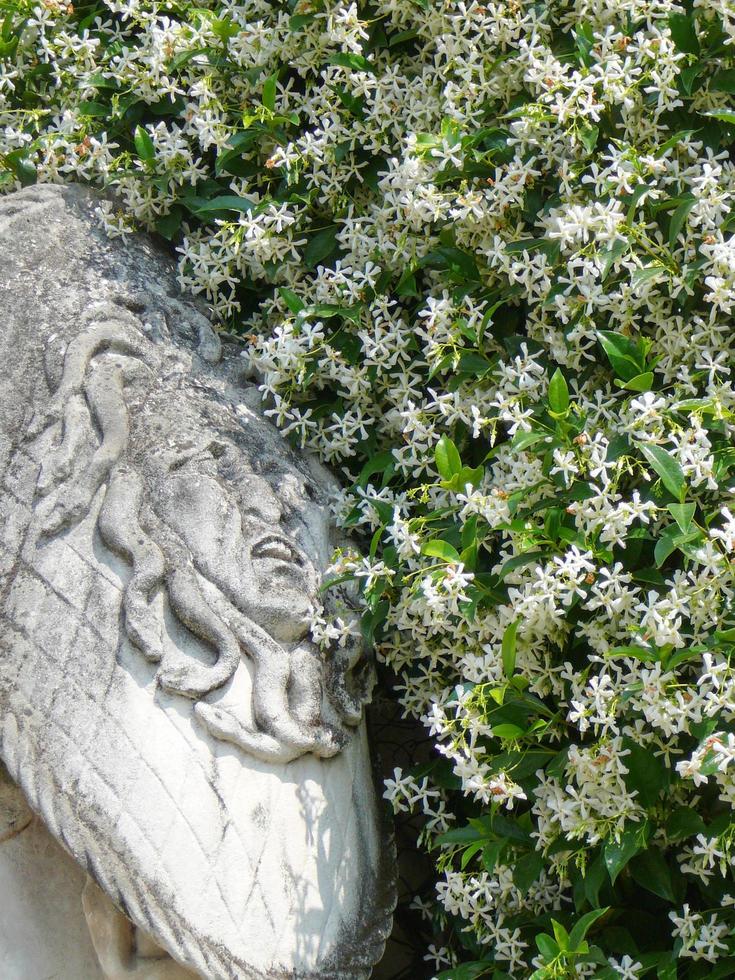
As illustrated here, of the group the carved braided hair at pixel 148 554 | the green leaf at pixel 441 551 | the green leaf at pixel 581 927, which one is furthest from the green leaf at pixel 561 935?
the green leaf at pixel 441 551

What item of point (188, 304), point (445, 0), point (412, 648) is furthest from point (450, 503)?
point (445, 0)

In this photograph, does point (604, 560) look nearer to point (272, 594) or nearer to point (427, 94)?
point (272, 594)

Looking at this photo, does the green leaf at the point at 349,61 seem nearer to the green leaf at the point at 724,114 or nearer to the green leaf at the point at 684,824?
the green leaf at the point at 724,114

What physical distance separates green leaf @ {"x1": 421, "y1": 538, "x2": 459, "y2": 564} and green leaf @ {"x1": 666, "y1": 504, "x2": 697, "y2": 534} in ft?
1.19

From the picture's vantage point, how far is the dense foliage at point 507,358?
6.79ft

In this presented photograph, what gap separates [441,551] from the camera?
7.13 feet

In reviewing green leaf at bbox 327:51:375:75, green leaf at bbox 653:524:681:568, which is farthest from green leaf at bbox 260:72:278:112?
green leaf at bbox 653:524:681:568

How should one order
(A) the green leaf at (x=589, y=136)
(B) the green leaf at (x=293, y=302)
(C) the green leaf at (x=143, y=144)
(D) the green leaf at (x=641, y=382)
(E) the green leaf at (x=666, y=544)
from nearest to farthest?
1. (E) the green leaf at (x=666, y=544)
2. (D) the green leaf at (x=641, y=382)
3. (A) the green leaf at (x=589, y=136)
4. (B) the green leaf at (x=293, y=302)
5. (C) the green leaf at (x=143, y=144)

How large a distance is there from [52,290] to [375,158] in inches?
26.9

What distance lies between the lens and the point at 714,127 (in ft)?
7.60

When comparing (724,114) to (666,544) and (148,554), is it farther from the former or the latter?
(148,554)

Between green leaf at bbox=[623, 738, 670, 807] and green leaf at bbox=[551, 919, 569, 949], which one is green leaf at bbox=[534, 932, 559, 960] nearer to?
green leaf at bbox=[551, 919, 569, 949]

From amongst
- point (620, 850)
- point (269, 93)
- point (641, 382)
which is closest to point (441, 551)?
point (641, 382)

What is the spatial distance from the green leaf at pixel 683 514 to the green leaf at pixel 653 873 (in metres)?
0.55
